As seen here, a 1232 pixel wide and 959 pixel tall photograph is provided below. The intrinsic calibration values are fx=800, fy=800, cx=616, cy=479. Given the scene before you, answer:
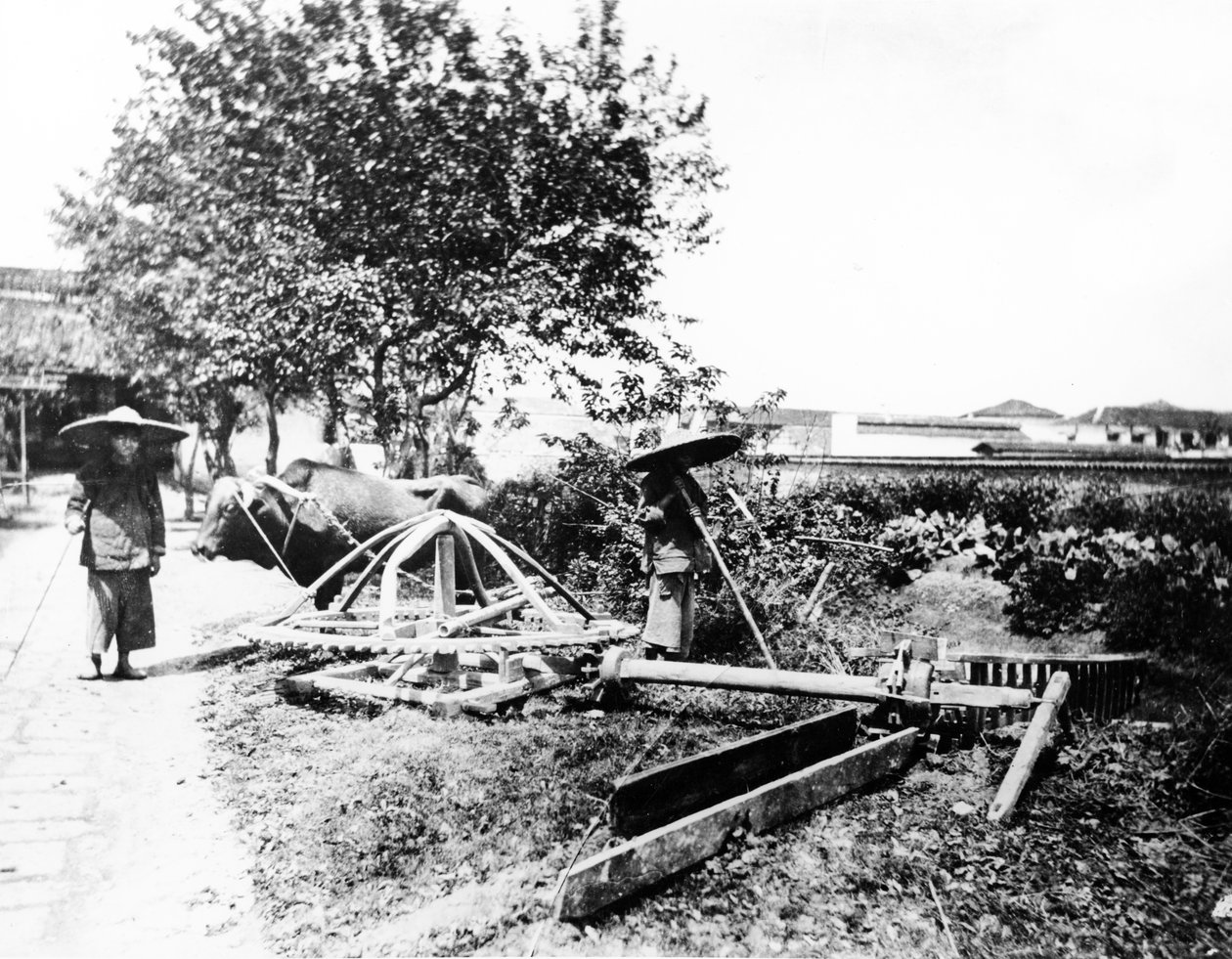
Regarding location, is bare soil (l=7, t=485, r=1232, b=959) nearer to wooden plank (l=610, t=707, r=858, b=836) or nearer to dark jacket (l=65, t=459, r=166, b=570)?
wooden plank (l=610, t=707, r=858, b=836)

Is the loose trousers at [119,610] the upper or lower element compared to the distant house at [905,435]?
lower

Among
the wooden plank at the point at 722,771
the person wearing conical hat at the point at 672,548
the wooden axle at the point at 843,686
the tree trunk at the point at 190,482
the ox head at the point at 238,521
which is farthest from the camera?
the tree trunk at the point at 190,482

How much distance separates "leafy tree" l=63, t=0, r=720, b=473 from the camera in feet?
13.6

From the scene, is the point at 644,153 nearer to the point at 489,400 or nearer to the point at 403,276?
the point at 403,276

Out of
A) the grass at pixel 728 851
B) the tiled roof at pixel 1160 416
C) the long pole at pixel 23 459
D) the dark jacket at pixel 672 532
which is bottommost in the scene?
the grass at pixel 728 851

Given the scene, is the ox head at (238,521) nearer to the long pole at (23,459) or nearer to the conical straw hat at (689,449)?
the long pole at (23,459)

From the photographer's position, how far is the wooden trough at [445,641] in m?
4.33

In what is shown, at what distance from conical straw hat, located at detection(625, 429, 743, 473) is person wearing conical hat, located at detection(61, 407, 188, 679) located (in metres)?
2.84

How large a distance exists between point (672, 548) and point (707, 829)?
8.89ft

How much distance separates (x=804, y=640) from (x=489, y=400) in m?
3.20

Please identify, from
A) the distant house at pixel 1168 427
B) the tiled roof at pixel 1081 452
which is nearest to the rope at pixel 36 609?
the distant house at pixel 1168 427

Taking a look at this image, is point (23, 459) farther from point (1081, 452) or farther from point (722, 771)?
point (1081, 452)

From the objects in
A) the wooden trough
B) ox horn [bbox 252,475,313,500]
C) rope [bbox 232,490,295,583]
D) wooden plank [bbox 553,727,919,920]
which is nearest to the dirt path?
the wooden trough

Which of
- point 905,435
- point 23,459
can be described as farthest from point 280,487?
point 905,435
